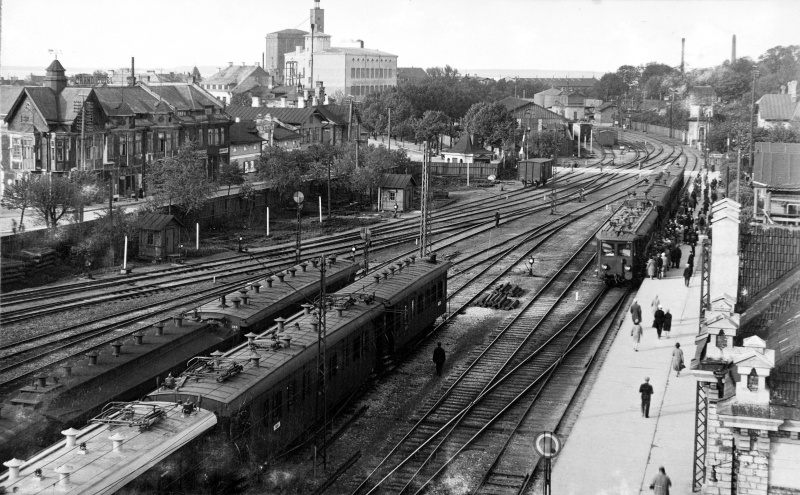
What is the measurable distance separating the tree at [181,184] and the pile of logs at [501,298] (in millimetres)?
19536

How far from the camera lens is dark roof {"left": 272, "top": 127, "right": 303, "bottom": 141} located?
84.4 meters

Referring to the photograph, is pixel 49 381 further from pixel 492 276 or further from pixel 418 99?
pixel 418 99

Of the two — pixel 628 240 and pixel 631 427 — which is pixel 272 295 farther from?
pixel 628 240

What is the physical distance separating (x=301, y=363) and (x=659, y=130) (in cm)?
13978

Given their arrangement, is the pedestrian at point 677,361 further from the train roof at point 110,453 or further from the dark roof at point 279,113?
the dark roof at point 279,113

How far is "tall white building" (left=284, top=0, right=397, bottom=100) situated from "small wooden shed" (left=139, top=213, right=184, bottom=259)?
8502cm

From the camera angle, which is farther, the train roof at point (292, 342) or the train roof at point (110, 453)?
the train roof at point (292, 342)

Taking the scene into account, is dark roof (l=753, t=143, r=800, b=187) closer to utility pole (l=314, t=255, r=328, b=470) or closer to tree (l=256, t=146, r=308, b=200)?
utility pole (l=314, t=255, r=328, b=470)

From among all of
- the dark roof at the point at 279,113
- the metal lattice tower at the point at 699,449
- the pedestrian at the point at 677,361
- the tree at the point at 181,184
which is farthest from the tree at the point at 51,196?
the dark roof at the point at 279,113

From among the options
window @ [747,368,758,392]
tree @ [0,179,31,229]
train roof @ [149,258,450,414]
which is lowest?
train roof @ [149,258,450,414]

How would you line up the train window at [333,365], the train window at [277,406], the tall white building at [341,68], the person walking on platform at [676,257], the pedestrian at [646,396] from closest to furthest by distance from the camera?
the train window at [277,406]
the train window at [333,365]
the pedestrian at [646,396]
the person walking on platform at [676,257]
the tall white building at [341,68]

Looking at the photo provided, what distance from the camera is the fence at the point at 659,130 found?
5427 inches

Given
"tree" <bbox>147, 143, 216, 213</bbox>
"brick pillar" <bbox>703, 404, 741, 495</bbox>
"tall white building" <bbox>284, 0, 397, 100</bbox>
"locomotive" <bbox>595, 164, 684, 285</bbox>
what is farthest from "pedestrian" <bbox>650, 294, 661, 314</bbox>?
"tall white building" <bbox>284, 0, 397, 100</bbox>

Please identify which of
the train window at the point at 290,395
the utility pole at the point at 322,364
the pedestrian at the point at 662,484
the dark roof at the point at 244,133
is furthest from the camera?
the dark roof at the point at 244,133
